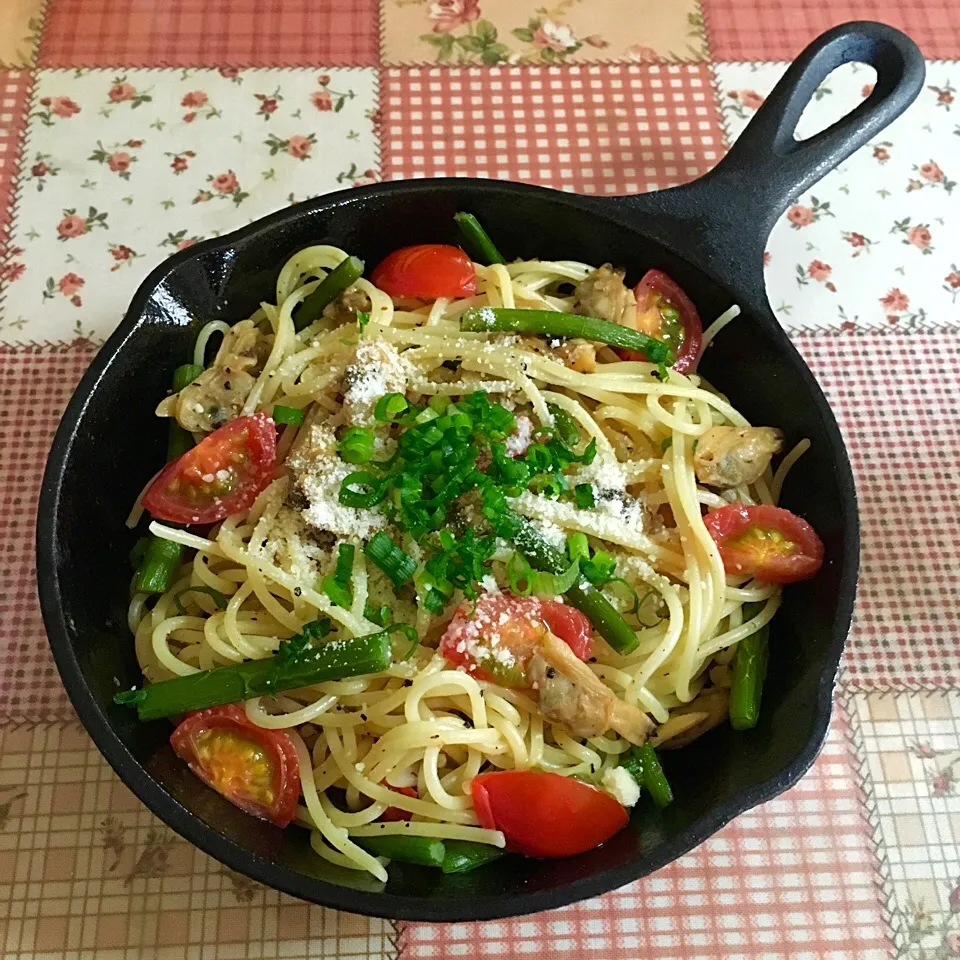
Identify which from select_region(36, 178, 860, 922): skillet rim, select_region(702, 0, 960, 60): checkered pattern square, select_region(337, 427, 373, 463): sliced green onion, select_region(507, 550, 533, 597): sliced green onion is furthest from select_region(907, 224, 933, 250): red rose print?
select_region(337, 427, 373, 463): sliced green onion

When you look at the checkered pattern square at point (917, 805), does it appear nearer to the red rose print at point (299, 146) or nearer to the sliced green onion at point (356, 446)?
the sliced green onion at point (356, 446)

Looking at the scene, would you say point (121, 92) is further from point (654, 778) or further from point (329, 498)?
point (654, 778)

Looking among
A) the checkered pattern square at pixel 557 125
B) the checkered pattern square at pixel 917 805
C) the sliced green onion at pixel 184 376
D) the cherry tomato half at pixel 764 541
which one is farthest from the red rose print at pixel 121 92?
the checkered pattern square at pixel 917 805

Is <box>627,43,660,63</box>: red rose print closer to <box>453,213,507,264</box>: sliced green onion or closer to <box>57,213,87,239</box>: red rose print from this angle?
<box>453,213,507,264</box>: sliced green onion

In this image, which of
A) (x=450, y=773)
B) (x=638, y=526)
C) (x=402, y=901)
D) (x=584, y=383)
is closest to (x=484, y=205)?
(x=584, y=383)

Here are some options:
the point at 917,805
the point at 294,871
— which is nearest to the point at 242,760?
the point at 294,871

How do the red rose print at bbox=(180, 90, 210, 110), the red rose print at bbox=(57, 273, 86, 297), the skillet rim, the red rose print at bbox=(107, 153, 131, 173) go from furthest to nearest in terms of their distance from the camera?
the red rose print at bbox=(180, 90, 210, 110) → the red rose print at bbox=(107, 153, 131, 173) → the red rose print at bbox=(57, 273, 86, 297) → the skillet rim
